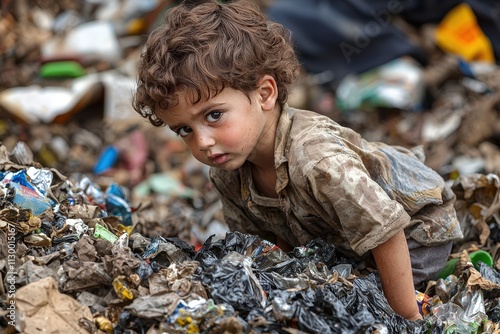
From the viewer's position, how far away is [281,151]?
2.52 m

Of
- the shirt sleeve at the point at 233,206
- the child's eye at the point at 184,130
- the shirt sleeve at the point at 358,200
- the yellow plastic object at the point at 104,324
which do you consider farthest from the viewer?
the shirt sleeve at the point at 233,206

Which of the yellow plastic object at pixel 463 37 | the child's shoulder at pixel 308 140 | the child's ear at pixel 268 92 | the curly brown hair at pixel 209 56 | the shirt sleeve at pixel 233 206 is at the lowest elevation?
the yellow plastic object at pixel 463 37

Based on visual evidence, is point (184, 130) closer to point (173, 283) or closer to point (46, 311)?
point (173, 283)

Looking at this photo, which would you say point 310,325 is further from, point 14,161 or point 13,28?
point 13,28

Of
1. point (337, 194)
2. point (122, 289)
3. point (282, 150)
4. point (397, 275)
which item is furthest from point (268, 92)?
point (122, 289)

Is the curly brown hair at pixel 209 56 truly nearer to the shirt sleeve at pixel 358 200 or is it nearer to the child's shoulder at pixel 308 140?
the child's shoulder at pixel 308 140

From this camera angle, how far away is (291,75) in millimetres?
2686

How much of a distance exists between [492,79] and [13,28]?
4112mm

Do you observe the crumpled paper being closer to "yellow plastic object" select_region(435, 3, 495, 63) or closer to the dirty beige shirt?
the dirty beige shirt

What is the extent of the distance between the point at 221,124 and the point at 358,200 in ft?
1.74
